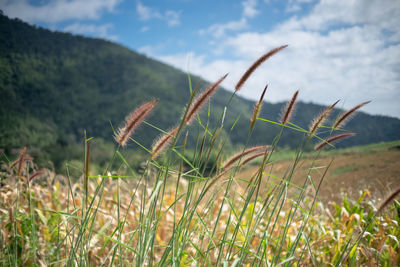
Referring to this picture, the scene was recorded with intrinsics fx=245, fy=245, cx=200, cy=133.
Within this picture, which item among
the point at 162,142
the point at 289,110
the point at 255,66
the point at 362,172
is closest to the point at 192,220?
the point at 162,142

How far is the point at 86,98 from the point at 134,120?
831 inches

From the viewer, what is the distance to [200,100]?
1026 millimetres

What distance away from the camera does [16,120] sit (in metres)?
5.99

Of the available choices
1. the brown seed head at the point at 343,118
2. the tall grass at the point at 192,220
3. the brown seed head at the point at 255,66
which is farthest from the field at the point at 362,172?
the brown seed head at the point at 255,66

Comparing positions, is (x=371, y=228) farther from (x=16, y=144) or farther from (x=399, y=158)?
(x=16, y=144)

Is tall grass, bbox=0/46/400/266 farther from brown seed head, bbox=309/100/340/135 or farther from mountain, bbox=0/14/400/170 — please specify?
mountain, bbox=0/14/400/170

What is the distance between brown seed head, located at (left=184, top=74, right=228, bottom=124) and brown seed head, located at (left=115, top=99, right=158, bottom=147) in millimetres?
150

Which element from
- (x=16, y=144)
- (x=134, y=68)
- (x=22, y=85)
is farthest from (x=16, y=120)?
(x=134, y=68)

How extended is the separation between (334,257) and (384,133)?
7.54 feet

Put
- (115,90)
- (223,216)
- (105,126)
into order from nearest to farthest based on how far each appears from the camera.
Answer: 1. (223,216)
2. (105,126)
3. (115,90)

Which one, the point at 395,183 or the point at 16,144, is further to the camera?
the point at 16,144

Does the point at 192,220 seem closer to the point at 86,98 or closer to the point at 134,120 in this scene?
the point at 134,120

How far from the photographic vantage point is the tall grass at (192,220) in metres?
1.11

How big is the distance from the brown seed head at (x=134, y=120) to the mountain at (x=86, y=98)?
0.04m
